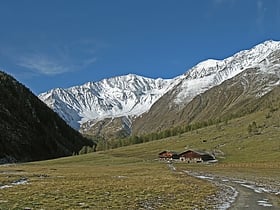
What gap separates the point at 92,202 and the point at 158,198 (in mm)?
6283

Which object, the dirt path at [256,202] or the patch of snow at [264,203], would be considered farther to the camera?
the patch of snow at [264,203]

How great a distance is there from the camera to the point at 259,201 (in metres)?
36.9

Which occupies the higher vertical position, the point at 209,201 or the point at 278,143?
the point at 278,143

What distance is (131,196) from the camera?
4044 centimetres

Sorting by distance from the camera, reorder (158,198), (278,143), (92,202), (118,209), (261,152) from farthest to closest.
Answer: (278,143) → (261,152) → (158,198) → (92,202) → (118,209)

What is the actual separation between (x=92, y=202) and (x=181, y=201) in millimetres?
7144

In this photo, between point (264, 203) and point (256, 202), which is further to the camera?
point (256, 202)

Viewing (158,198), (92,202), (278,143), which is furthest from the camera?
(278,143)

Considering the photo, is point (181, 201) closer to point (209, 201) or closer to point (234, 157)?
point (209, 201)

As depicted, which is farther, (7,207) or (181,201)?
(181,201)

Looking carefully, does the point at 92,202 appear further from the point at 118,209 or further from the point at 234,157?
the point at 234,157

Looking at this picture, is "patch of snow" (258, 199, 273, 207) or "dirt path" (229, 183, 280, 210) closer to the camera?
"dirt path" (229, 183, 280, 210)

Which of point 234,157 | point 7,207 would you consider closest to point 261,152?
point 234,157

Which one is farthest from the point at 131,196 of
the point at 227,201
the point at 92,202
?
the point at 227,201
